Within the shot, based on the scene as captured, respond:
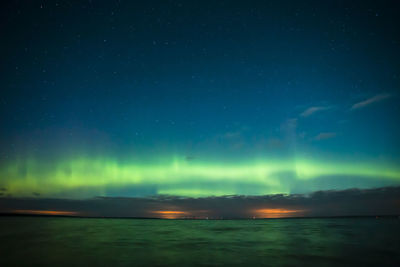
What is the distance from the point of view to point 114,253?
19.2 metres

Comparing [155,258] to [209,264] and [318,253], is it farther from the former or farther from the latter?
[318,253]

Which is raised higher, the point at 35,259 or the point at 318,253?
the point at 35,259

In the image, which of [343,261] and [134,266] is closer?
[134,266]

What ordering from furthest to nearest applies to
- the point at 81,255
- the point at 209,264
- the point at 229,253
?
the point at 229,253 < the point at 81,255 < the point at 209,264

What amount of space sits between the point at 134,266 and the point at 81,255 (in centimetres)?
532

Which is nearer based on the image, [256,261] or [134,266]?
[134,266]

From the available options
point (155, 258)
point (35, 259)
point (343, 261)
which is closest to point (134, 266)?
point (155, 258)

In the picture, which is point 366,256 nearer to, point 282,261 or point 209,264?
point 282,261

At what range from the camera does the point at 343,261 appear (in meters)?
16.7

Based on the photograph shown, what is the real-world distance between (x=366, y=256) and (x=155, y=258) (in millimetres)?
14139

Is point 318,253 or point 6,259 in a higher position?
point 6,259

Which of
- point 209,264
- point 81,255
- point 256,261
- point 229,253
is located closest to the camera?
A: point 209,264

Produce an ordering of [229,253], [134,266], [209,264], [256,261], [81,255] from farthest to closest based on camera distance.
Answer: [229,253] → [81,255] → [256,261] → [209,264] → [134,266]

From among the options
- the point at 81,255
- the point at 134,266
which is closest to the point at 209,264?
the point at 134,266
